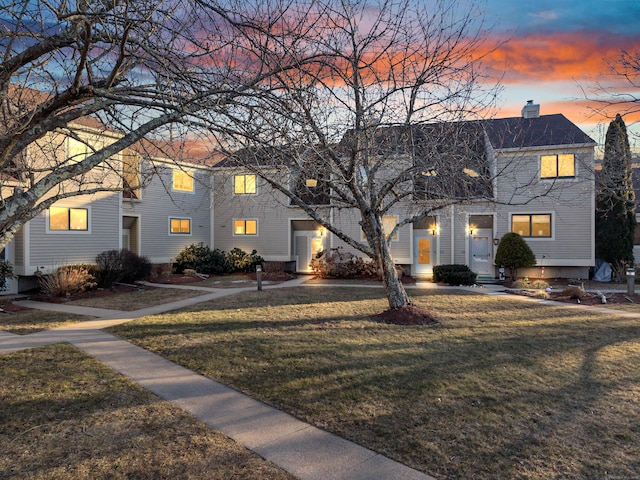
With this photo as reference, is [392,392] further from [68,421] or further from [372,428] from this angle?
[68,421]

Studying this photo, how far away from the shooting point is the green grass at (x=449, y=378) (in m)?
3.83

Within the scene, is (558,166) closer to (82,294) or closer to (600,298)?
(600,298)

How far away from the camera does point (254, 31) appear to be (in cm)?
489

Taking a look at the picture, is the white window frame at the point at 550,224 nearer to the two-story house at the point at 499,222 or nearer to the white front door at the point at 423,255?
the two-story house at the point at 499,222

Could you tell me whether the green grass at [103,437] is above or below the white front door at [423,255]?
below

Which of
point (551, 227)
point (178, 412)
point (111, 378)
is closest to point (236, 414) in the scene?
point (178, 412)

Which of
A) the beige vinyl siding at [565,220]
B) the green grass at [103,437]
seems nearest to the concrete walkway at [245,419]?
the green grass at [103,437]

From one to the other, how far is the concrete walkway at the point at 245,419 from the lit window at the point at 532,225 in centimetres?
1689

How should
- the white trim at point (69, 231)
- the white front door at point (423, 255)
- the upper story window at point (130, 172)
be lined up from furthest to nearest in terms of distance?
the white front door at point (423, 255), the white trim at point (69, 231), the upper story window at point (130, 172)

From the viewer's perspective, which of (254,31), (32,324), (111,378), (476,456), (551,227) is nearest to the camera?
(476,456)

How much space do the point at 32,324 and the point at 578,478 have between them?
10.5 m

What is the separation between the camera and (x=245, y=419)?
445 centimetres

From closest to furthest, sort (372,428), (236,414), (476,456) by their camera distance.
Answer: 1. (476,456)
2. (372,428)
3. (236,414)

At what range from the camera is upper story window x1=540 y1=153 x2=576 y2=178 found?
18.1m
